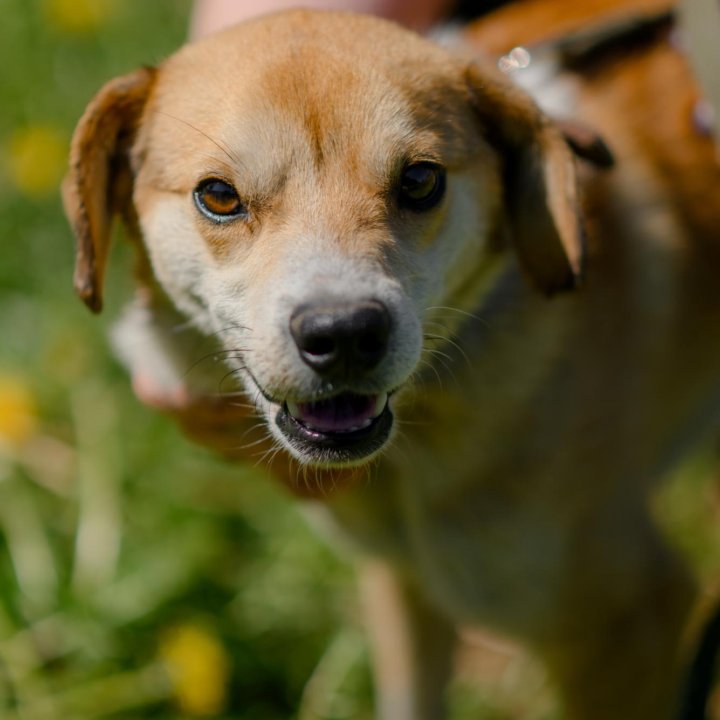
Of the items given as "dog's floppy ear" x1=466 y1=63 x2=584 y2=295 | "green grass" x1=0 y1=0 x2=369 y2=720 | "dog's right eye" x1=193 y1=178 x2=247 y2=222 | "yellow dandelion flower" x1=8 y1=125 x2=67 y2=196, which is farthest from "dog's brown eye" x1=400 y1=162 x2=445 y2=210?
"yellow dandelion flower" x1=8 y1=125 x2=67 y2=196

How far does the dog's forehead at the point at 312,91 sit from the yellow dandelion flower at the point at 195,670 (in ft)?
5.83

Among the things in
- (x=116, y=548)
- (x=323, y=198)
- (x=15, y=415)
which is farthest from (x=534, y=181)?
(x=15, y=415)

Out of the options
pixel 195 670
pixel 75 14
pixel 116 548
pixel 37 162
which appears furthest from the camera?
pixel 75 14

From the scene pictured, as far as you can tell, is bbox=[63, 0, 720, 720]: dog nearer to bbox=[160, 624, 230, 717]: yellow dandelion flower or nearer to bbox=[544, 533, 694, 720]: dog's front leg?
bbox=[544, 533, 694, 720]: dog's front leg

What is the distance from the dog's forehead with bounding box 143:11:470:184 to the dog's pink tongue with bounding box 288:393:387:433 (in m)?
0.55

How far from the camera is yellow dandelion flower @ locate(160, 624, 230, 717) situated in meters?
3.44

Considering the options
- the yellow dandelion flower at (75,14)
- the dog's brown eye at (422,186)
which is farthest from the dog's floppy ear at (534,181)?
the yellow dandelion flower at (75,14)

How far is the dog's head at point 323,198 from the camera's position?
2.20m

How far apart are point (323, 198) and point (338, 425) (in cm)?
50

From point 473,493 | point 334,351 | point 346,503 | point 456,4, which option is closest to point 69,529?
point 346,503

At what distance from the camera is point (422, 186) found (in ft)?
7.88

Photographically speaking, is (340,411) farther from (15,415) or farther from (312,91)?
(15,415)

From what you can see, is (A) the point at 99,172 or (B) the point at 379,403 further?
(A) the point at 99,172

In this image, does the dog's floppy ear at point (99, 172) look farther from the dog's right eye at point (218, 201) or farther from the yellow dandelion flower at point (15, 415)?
the yellow dandelion flower at point (15, 415)
